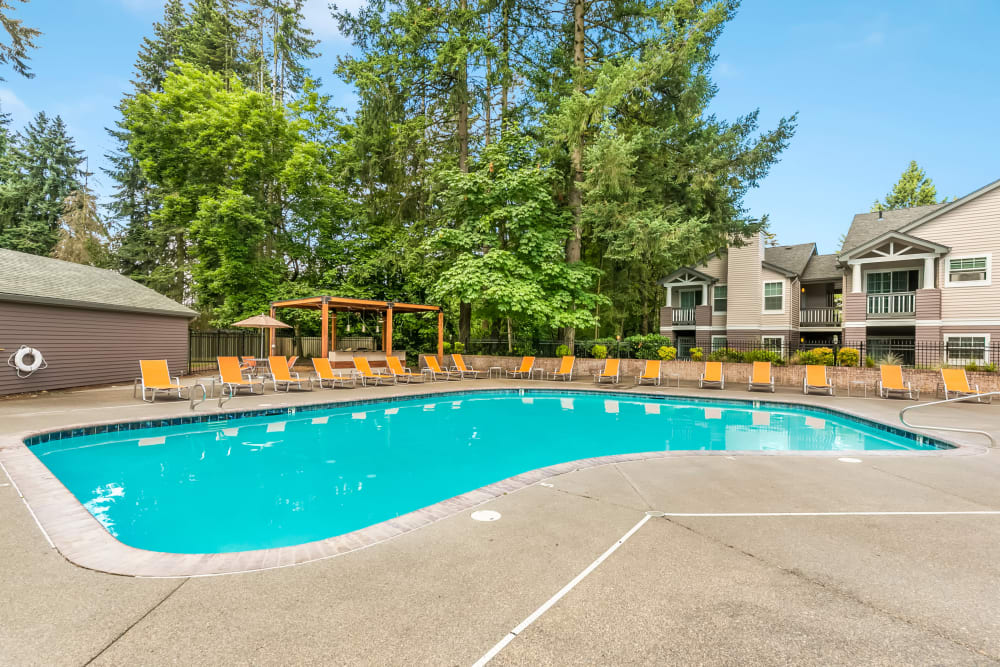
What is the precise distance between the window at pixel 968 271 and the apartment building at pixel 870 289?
3 centimetres

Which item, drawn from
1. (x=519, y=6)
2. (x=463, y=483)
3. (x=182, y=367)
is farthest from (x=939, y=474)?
(x=519, y=6)

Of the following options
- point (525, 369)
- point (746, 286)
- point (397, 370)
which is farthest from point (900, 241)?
point (397, 370)

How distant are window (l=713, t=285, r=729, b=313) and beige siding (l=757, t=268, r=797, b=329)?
1.62 metres

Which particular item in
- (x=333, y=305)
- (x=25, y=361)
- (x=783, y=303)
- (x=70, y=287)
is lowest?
(x=25, y=361)

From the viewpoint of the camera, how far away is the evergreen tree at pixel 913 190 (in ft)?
96.9

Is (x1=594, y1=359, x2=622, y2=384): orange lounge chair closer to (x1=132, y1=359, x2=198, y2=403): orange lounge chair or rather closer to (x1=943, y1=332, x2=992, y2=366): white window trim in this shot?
(x1=943, y1=332, x2=992, y2=366): white window trim

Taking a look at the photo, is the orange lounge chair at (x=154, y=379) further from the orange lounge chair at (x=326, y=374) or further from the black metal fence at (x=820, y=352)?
the black metal fence at (x=820, y=352)

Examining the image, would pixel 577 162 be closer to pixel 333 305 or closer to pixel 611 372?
pixel 611 372

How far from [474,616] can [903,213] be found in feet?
85.7

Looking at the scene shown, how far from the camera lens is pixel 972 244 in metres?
15.6

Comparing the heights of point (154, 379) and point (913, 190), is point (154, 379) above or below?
below

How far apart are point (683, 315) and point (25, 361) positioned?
2396cm

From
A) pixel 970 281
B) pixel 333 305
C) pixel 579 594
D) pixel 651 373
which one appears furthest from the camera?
pixel 333 305

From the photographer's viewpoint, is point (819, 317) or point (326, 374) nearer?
point (326, 374)
